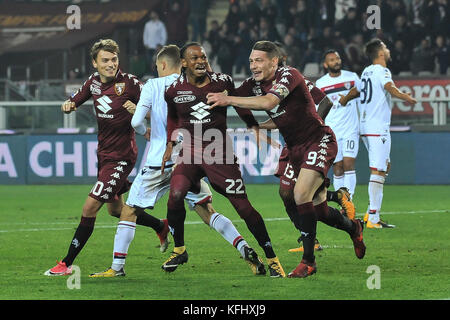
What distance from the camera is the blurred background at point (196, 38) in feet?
70.0

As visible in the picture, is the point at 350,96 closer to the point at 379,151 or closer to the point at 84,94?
the point at 379,151

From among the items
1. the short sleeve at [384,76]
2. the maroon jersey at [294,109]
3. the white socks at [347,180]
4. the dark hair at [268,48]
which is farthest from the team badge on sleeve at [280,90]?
the white socks at [347,180]

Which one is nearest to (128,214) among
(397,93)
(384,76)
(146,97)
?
(146,97)

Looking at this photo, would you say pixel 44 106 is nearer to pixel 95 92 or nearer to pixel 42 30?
pixel 42 30

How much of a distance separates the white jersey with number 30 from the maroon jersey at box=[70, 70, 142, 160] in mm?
4742

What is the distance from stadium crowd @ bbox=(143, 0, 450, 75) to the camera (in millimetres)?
22984

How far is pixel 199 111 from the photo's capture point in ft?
29.0

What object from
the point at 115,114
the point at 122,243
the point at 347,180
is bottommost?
the point at 122,243

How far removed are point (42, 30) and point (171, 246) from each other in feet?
55.1

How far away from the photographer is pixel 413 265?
934cm

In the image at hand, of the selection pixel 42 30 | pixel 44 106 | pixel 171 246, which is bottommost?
pixel 171 246

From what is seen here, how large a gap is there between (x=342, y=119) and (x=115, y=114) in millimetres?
5453

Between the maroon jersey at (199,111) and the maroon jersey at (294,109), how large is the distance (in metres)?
0.22
